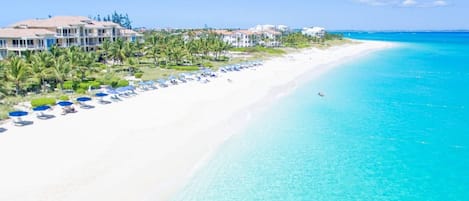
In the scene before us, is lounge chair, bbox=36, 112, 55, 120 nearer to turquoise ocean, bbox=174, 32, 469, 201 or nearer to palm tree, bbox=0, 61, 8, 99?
palm tree, bbox=0, 61, 8, 99

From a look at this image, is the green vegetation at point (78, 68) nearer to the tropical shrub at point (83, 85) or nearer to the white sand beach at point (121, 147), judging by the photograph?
the tropical shrub at point (83, 85)

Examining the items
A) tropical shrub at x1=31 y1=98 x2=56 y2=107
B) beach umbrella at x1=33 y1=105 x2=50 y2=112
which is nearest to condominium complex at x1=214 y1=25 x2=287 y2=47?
tropical shrub at x1=31 y1=98 x2=56 y2=107

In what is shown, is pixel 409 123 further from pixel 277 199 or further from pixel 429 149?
pixel 277 199

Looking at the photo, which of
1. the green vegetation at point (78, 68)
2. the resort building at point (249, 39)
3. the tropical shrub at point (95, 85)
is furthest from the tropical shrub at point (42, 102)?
the resort building at point (249, 39)

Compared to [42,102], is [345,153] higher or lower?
lower

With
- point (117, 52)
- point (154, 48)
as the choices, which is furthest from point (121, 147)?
point (154, 48)

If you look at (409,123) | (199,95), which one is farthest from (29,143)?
(409,123)

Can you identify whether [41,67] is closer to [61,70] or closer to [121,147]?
[61,70]
